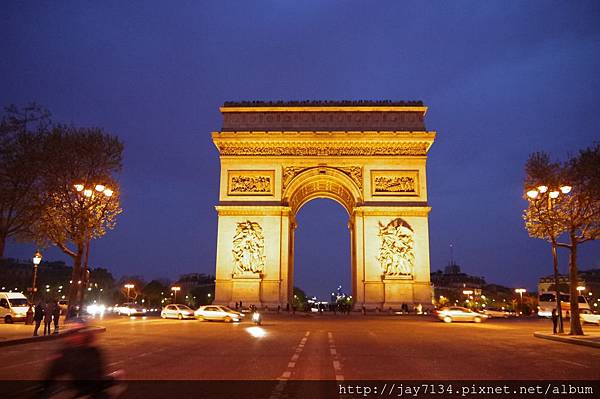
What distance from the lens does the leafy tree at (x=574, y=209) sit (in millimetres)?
21062

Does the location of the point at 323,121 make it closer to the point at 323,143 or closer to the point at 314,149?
the point at 323,143

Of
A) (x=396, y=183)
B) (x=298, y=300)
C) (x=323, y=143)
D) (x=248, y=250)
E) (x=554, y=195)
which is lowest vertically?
(x=298, y=300)

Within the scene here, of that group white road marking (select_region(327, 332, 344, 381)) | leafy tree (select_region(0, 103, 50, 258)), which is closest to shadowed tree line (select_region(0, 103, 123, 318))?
leafy tree (select_region(0, 103, 50, 258))

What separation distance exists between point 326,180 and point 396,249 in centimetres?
872

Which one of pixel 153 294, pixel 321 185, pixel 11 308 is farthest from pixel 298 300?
pixel 11 308

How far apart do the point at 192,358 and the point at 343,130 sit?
103 feet

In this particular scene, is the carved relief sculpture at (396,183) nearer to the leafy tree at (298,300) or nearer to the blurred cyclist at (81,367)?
the leafy tree at (298,300)

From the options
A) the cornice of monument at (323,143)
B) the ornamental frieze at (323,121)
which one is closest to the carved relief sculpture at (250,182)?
the cornice of monument at (323,143)

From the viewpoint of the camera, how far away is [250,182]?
41.0m

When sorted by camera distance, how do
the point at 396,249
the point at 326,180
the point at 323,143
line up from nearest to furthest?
the point at 396,249
the point at 323,143
the point at 326,180

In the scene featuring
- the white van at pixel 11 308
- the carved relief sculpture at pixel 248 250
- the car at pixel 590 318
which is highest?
the carved relief sculpture at pixel 248 250

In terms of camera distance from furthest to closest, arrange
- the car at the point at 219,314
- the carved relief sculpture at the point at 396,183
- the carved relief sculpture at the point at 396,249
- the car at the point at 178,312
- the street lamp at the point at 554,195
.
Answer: the carved relief sculpture at the point at 396,183, the carved relief sculpture at the point at 396,249, the car at the point at 178,312, the car at the point at 219,314, the street lamp at the point at 554,195

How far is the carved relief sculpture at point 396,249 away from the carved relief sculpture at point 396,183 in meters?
2.43

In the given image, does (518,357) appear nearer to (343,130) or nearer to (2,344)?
(2,344)
